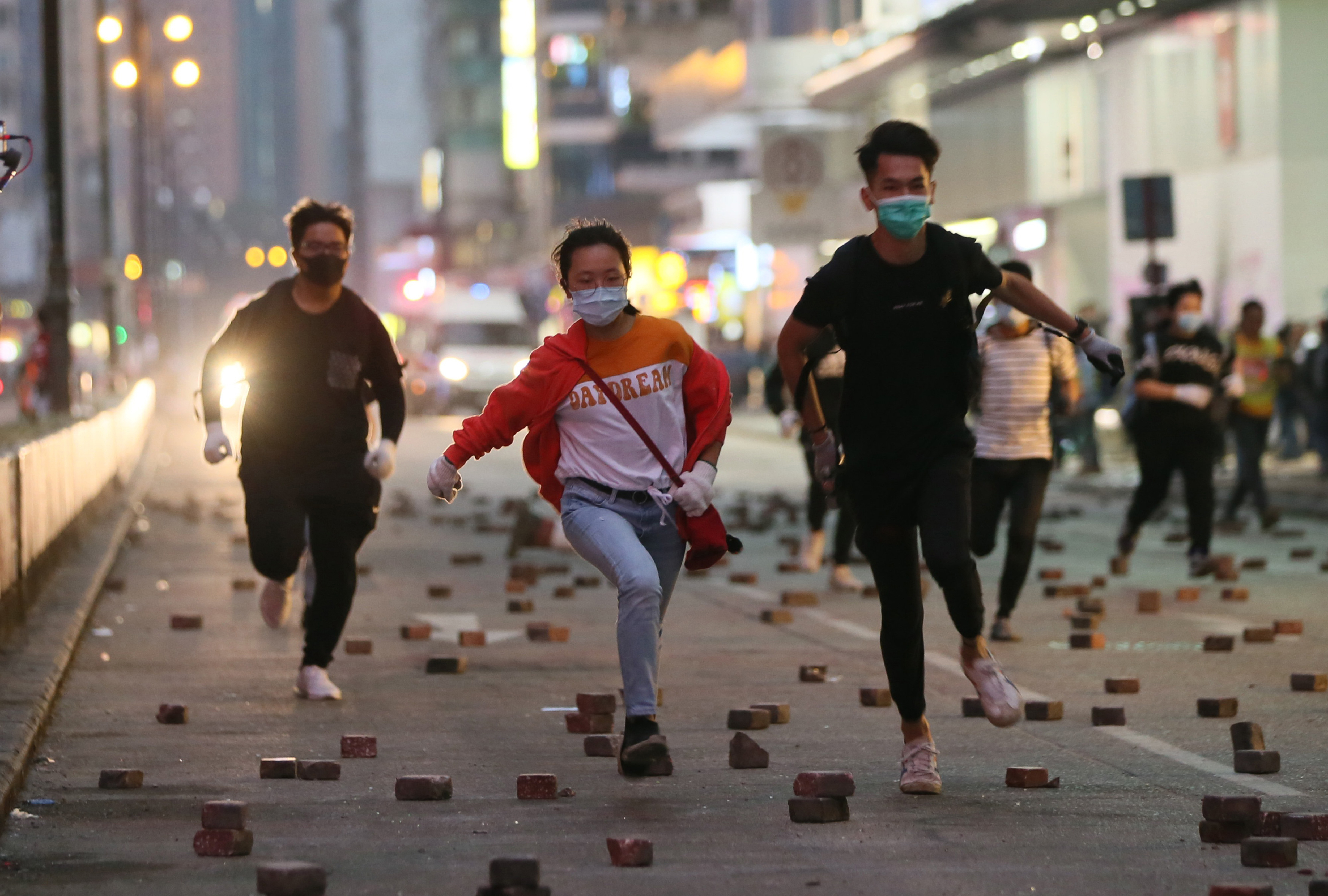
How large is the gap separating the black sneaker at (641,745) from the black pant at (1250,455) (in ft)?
40.9

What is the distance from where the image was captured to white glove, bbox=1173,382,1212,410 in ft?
44.6

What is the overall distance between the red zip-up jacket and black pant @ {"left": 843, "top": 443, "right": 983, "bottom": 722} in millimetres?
508

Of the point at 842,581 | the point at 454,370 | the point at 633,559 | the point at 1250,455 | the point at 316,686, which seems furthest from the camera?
the point at 454,370

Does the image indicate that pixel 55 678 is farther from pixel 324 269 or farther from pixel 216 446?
pixel 324 269

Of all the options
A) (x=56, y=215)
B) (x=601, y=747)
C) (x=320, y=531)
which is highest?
(x=56, y=215)

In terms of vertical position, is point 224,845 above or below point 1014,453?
below

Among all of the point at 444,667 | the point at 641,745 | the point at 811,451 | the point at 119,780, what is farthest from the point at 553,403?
the point at 811,451

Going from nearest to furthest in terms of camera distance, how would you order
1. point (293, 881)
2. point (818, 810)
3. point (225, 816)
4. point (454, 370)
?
1. point (293, 881)
2. point (225, 816)
3. point (818, 810)
4. point (454, 370)

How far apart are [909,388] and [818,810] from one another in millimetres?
1258

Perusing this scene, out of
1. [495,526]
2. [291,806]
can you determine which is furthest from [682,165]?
[291,806]

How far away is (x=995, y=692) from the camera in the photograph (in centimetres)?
668

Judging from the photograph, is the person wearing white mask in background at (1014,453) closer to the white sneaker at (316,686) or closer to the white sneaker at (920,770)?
the white sneaker at (316,686)

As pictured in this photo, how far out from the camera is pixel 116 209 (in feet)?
559

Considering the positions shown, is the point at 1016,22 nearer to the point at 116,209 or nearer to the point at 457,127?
the point at 457,127
